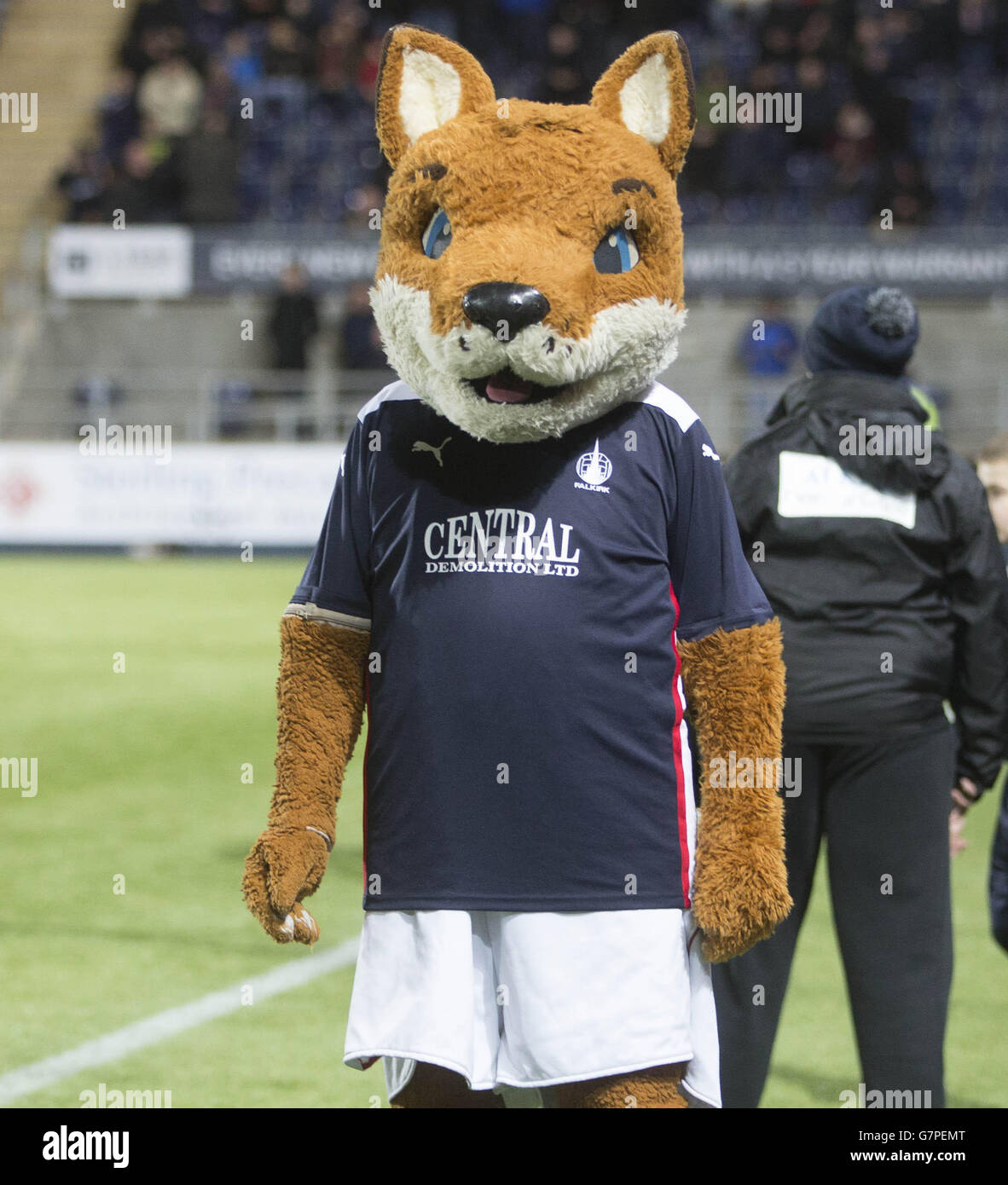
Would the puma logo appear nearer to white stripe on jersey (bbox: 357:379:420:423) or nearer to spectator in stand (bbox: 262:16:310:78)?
white stripe on jersey (bbox: 357:379:420:423)

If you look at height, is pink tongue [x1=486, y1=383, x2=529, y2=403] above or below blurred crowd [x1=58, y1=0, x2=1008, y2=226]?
below

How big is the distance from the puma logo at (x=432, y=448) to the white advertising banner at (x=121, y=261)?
1704cm

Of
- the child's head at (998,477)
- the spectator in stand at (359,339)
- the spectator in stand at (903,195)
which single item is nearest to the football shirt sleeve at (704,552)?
the child's head at (998,477)

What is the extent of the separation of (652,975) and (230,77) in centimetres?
1980

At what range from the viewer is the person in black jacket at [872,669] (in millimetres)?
3352

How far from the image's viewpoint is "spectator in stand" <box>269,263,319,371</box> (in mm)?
18234

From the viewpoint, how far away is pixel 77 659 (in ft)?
36.8

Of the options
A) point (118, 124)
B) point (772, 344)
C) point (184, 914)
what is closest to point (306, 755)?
point (184, 914)

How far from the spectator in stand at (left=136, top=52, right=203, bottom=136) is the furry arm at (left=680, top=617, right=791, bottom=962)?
1880cm

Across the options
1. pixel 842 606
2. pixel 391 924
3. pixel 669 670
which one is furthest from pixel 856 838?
pixel 391 924

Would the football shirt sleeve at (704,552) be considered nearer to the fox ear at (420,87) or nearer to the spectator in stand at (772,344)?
the fox ear at (420,87)

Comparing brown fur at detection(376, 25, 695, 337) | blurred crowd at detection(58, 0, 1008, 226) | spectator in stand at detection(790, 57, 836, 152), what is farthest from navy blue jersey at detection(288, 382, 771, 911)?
spectator in stand at detection(790, 57, 836, 152)

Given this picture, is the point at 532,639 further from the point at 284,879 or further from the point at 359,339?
the point at 359,339

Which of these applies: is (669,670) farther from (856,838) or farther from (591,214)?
(856,838)
